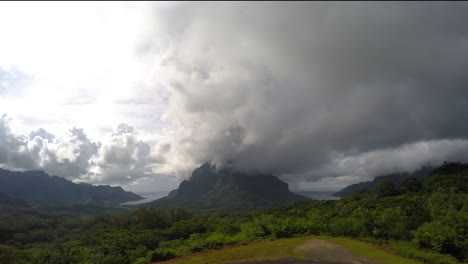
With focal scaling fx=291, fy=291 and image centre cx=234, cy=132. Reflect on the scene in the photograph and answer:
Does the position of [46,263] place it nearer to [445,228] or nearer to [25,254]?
[25,254]

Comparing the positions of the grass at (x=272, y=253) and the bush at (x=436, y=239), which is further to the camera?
the bush at (x=436, y=239)

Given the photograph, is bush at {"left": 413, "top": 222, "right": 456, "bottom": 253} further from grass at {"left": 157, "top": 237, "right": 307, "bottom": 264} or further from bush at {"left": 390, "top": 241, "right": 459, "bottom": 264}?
grass at {"left": 157, "top": 237, "right": 307, "bottom": 264}

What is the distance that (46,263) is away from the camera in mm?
21406

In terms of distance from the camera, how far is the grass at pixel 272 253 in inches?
619

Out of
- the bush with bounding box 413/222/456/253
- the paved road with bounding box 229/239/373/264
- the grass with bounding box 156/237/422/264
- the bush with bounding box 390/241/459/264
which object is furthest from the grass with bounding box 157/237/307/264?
the bush with bounding box 413/222/456/253

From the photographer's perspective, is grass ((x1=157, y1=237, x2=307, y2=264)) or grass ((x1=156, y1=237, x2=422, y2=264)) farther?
grass ((x1=157, y1=237, x2=307, y2=264))

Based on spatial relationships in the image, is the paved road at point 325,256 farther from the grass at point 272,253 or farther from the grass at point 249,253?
the grass at point 249,253

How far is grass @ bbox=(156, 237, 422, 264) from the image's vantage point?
15.7 meters

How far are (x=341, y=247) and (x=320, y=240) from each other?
2489 mm

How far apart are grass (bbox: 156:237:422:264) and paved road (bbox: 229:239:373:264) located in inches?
18.9

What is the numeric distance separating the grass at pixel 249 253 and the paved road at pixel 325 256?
609 mm

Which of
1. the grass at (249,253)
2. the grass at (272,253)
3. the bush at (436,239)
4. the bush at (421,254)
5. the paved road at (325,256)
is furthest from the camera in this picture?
the bush at (436,239)

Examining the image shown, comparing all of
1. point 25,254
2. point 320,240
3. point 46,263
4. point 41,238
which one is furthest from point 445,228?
point 41,238

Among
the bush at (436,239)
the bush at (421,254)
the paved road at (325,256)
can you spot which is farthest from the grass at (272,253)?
the bush at (436,239)
